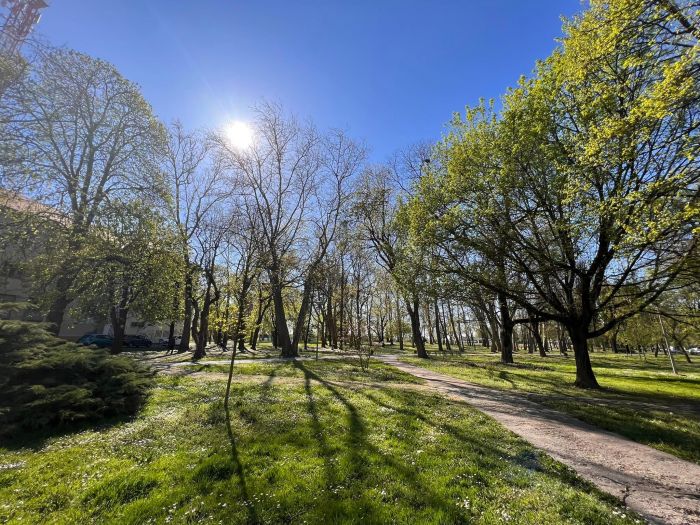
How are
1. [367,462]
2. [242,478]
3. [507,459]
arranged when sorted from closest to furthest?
1. [242,478]
2. [367,462]
3. [507,459]

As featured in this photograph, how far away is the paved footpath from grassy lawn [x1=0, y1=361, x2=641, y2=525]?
1.49ft

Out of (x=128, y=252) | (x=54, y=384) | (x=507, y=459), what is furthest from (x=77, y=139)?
(x=507, y=459)

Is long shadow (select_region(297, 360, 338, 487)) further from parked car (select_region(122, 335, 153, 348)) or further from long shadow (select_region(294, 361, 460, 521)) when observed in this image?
parked car (select_region(122, 335, 153, 348))

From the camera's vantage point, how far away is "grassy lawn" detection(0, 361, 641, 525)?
14.3ft

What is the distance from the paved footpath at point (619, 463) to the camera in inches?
186

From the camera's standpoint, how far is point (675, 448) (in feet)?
23.7

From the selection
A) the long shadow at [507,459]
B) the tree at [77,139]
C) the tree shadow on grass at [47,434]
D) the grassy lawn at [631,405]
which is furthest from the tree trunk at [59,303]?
the grassy lawn at [631,405]

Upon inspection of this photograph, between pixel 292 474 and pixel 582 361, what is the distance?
55.0 ft

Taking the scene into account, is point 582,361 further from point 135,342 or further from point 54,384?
point 135,342

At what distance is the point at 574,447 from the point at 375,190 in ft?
89.9

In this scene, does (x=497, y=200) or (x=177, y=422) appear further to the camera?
(x=497, y=200)

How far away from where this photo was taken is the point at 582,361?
16.6 metres

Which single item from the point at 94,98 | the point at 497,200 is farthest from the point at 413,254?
the point at 94,98

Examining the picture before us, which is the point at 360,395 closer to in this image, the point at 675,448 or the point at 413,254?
the point at 675,448
